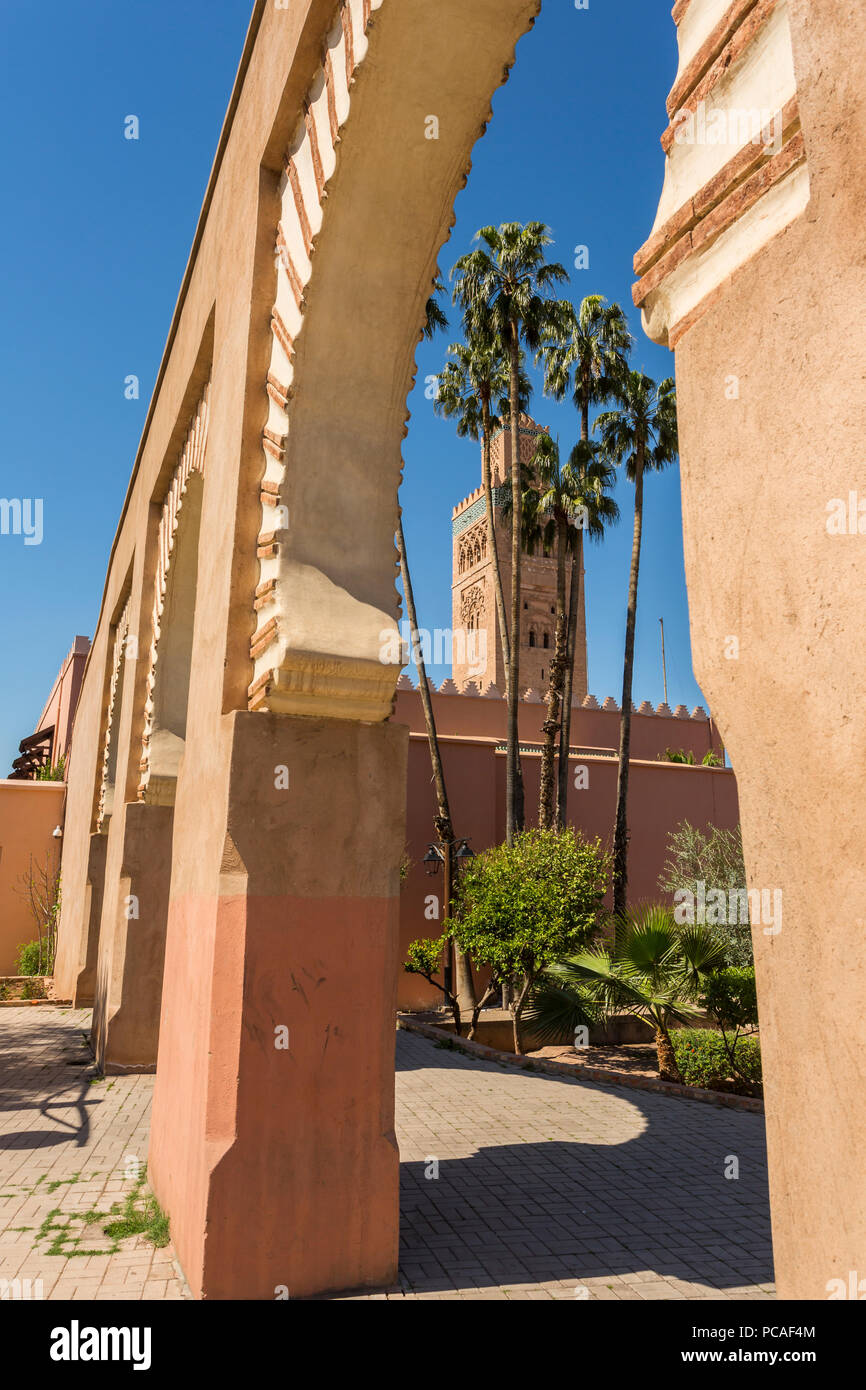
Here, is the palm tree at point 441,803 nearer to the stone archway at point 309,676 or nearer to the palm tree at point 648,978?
the palm tree at point 648,978

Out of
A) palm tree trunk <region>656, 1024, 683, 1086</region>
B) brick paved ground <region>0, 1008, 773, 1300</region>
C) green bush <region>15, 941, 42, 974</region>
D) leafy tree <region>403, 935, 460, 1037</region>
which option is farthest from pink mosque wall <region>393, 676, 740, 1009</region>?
green bush <region>15, 941, 42, 974</region>

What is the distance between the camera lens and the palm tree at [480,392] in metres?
16.2

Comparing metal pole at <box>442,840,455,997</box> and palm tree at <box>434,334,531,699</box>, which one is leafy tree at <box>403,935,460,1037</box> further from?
palm tree at <box>434,334,531,699</box>

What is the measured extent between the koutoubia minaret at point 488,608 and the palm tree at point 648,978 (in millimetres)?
23534

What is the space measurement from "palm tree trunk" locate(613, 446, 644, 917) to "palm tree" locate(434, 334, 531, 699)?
218 centimetres

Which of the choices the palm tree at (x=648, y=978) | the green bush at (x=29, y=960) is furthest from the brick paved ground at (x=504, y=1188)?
the green bush at (x=29, y=960)

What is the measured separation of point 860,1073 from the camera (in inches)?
42.9

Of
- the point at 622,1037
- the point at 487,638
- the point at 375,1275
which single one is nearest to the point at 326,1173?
the point at 375,1275

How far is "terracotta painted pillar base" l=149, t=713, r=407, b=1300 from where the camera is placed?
3510mm

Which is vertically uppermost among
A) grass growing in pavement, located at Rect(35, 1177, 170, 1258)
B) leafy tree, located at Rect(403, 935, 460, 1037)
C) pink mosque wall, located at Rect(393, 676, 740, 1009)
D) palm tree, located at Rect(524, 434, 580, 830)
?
palm tree, located at Rect(524, 434, 580, 830)

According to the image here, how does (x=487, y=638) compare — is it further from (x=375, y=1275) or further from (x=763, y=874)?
(x=763, y=874)

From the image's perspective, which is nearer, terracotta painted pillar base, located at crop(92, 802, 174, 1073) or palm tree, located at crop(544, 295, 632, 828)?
terracotta painted pillar base, located at crop(92, 802, 174, 1073)

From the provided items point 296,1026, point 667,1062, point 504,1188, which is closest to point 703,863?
point 667,1062

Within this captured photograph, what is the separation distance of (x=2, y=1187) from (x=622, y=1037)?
31.6ft
